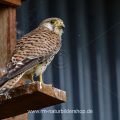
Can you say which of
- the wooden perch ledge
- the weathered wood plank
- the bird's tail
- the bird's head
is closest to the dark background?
the bird's head

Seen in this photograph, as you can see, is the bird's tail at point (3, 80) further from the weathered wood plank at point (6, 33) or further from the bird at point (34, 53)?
the weathered wood plank at point (6, 33)

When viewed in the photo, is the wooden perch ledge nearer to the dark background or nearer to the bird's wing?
the bird's wing

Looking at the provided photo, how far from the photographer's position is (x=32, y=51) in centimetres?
422

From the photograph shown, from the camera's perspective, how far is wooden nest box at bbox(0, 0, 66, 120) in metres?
3.84

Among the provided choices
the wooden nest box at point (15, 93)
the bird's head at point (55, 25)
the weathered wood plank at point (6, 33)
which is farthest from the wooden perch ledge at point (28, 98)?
the bird's head at point (55, 25)

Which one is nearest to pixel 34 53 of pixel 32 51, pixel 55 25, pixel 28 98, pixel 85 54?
pixel 32 51

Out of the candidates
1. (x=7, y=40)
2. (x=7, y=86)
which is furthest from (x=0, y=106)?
(x=7, y=40)

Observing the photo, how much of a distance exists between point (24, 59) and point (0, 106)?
322 mm

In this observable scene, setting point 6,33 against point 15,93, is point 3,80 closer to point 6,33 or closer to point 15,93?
point 15,93

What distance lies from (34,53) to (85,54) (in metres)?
1.82

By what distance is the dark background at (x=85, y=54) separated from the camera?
574cm

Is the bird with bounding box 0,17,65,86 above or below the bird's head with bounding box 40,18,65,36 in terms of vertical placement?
below

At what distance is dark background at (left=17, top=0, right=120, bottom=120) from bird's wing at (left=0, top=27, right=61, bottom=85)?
1079mm

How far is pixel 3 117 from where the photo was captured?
167 inches
